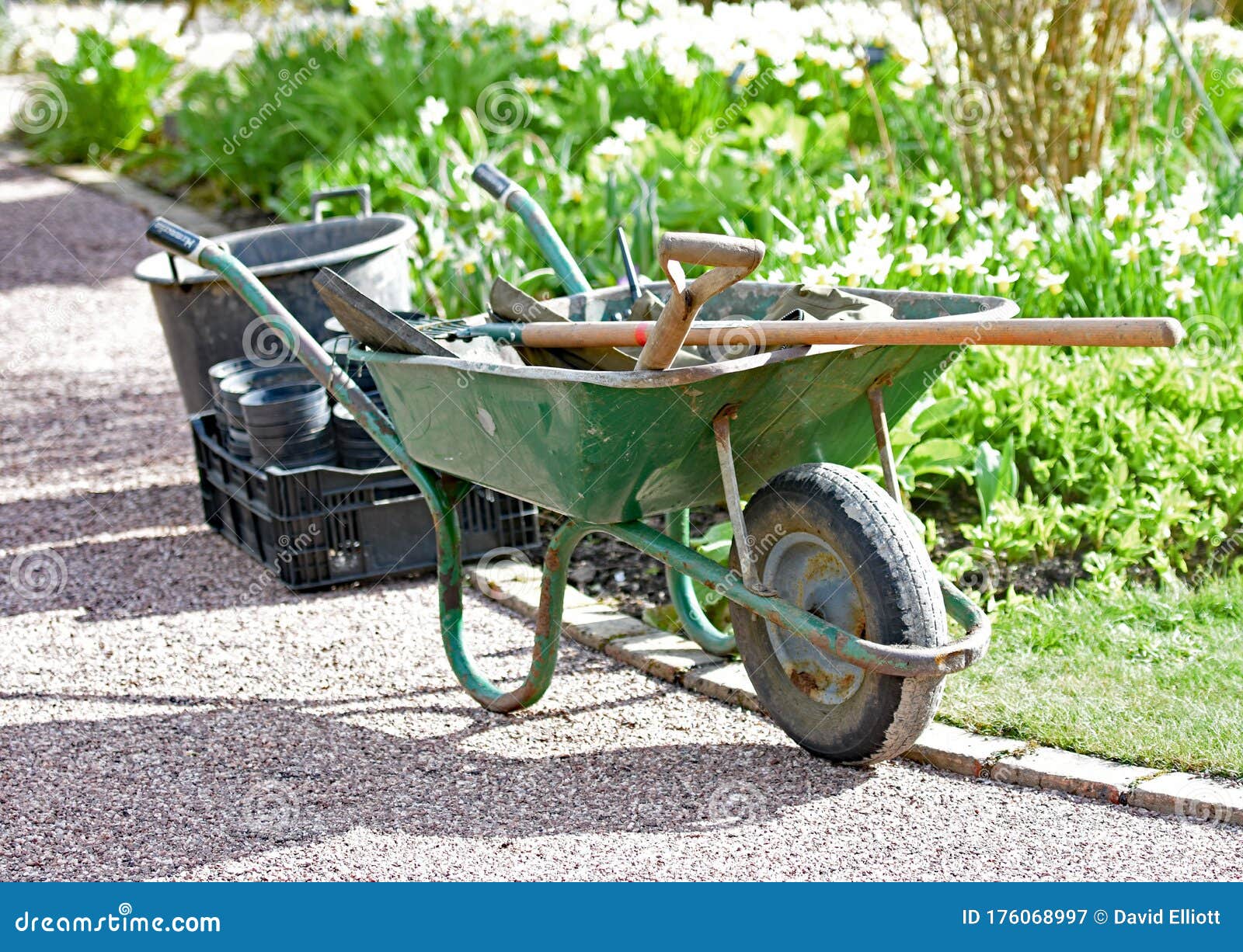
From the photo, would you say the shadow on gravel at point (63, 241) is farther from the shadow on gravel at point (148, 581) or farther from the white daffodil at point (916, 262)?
the white daffodil at point (916, 262)

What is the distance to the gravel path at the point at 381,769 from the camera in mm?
2342

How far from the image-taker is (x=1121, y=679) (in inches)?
110

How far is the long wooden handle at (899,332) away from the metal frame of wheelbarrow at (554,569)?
17 centimetres

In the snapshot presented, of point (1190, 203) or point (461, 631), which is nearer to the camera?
point (461, 631)

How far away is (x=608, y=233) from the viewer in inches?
196

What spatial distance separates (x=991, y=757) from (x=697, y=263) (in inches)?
46.0

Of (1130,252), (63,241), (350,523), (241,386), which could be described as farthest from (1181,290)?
(63,241)

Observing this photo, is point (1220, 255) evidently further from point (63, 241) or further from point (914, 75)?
point (63, 241)

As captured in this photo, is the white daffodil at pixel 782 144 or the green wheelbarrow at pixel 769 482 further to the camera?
the white daffodil at pixel 782 144

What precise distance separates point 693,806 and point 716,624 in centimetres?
84

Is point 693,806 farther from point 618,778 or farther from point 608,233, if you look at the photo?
point 608,233

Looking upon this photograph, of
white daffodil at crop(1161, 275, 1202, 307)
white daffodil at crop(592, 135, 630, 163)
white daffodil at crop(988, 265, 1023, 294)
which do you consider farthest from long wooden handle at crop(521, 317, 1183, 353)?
white daffodil at crop(592, 135, 630, 163)

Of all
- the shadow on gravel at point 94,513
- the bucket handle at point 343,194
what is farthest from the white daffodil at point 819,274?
the shadow on gravel at point 94,513

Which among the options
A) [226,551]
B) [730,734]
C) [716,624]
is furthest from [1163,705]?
[226,551]
